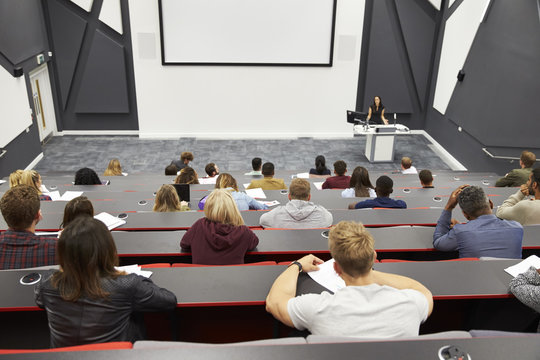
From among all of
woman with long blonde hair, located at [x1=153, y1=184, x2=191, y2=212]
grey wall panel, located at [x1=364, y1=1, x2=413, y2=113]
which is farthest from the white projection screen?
woman with long blonde hair, located at [x1=153, y1=184, x2=191, y2=212]

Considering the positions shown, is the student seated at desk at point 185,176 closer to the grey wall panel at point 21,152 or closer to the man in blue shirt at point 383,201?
the man in blue shirt at point 383,201

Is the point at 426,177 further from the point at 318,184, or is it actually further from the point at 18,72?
the point at 18,72

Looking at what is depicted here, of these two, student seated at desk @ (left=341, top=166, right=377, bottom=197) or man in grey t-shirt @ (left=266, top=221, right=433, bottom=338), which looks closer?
man in grey t-shirt @ (left=266, top=221, right=433, bottom=338)

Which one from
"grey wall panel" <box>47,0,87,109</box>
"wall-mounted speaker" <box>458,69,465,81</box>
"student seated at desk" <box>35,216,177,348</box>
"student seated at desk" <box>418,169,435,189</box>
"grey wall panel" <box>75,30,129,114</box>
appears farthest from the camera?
"grey wall panel" <box>75,30,129,114</box>

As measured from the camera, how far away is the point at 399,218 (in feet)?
12.4

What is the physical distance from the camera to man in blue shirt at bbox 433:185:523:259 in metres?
2.85

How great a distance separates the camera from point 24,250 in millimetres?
2631

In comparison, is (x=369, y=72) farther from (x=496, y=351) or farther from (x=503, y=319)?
(x=496, y=351)

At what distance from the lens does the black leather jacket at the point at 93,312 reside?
6.34 ft

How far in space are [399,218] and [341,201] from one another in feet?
2.86

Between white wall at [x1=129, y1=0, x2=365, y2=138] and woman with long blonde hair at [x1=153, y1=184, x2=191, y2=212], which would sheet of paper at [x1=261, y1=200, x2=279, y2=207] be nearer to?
woman with long blonde hair at [x1=153, y1=184, x2=191, y2=212]

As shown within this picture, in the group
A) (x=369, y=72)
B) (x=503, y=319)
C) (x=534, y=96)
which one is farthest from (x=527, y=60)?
(x=503, y=319)

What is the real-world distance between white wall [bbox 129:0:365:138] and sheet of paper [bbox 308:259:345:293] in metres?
8.04

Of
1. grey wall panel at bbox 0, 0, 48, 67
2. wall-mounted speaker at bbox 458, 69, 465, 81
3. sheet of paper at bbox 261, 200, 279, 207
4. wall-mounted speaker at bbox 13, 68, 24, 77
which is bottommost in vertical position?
sheet of paper at bbox 261, 200, 279, 207
